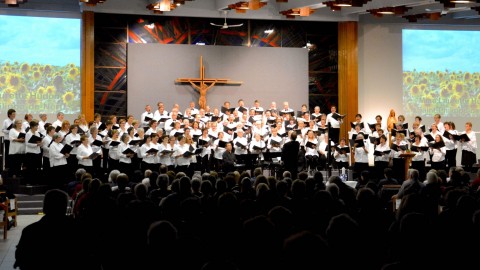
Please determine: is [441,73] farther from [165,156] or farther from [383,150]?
[165,156]

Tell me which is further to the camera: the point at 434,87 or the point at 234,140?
the point at 434,87

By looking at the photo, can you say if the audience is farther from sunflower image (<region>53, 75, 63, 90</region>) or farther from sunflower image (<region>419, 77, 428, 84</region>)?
sunflower image (<region>419, 77, 428, 84</region>)

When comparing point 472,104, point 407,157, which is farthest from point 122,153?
point 472,104

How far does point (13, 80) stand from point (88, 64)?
1839 millimetres

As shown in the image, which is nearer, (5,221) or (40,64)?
(5,221)

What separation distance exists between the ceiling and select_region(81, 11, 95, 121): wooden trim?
13.4 inches

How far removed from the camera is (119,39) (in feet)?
61.9

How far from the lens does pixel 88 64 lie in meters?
18.5

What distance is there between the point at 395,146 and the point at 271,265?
1152 centimetres

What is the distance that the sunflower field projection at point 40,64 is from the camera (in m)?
18.1

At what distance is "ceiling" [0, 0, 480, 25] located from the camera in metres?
17.6

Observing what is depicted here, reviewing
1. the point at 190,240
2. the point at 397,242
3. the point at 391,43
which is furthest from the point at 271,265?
the point at 391,43

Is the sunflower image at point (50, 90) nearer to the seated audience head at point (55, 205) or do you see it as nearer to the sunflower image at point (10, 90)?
the sunflower image at point (10, 90)

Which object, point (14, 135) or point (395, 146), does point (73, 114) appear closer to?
point (14, 135)
